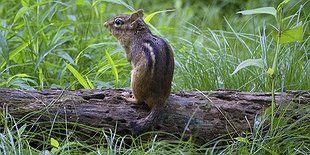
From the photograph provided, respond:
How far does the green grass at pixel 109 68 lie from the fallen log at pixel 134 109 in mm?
67

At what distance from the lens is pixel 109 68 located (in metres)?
5.46

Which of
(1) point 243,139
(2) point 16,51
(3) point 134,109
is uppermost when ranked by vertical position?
(2) point 16,51

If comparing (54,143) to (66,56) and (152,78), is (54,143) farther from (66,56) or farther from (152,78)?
(66,56)

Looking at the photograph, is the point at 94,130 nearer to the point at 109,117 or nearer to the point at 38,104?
the point at 109,117

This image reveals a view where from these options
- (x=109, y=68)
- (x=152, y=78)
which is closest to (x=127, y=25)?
(x=152, y=78)

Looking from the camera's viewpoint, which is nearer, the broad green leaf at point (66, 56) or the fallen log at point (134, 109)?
the fallen log at point (134, 109)

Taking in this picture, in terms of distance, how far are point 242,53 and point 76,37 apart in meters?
1.40

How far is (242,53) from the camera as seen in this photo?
549 centimetres

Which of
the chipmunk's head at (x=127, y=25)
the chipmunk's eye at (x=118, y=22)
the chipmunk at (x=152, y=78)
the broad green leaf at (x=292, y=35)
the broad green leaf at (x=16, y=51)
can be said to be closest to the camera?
the broad green leaf at (x=292, y=35)

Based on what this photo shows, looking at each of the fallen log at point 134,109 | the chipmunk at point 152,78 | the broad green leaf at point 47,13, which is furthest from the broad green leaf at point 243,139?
the broad green leaf at point 47,13

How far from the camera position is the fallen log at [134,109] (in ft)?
13.5

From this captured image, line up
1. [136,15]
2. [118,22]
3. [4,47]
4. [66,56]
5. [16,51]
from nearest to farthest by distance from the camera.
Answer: [136,15] < [118,22] < [4,47] < [16,51] < [66,56]

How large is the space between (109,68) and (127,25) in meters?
0.93

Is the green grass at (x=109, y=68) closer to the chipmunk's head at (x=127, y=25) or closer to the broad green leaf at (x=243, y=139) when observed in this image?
the broad green leaf at (x=243, y=139)
